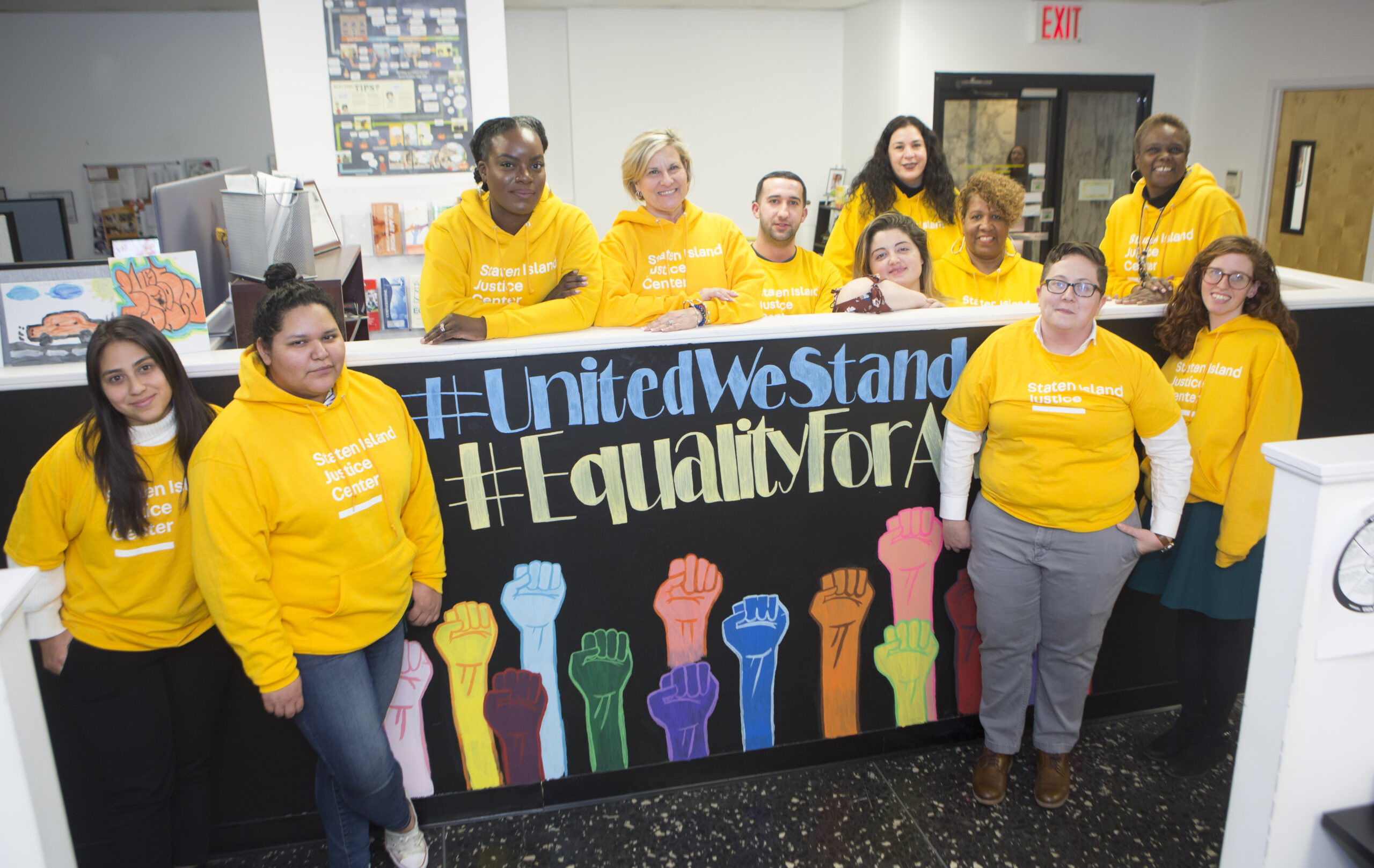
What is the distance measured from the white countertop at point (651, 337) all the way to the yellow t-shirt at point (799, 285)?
1.72 ft

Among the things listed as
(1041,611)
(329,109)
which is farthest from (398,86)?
(1041,611)

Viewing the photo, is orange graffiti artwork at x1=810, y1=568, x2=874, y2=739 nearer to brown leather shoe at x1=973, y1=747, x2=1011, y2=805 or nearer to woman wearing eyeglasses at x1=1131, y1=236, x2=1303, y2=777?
brown leather shoe at x1=973, y1=747, x2=1011, y2=805

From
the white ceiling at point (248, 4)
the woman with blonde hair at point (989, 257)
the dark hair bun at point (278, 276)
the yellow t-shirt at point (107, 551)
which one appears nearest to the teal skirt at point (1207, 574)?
the woman with blonde hair at point (989, 257)

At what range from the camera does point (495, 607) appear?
7.23 ft

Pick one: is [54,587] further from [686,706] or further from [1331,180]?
[1331,180]

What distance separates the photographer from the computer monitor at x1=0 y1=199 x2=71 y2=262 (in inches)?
141

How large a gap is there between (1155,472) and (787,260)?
1.30 metres

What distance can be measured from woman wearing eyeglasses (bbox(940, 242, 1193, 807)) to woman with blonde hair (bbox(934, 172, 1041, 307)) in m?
0.70

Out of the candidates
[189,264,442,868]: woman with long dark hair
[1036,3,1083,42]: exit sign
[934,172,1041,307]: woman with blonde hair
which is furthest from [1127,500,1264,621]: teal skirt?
[1036,3,1083,42]: exit sign

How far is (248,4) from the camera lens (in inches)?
252

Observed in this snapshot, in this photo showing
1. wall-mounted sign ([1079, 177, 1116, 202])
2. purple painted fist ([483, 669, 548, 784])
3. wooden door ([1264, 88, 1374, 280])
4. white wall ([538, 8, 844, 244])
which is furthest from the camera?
wall-mounted sign ([1079, 177, 1116, 202])

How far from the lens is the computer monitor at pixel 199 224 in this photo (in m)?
2.78

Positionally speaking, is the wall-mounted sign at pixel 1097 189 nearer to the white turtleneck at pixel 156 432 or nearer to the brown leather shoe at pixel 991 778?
the brown leather shoe at pixel 991 778

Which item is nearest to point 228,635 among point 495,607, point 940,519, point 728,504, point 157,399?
point 157,399
